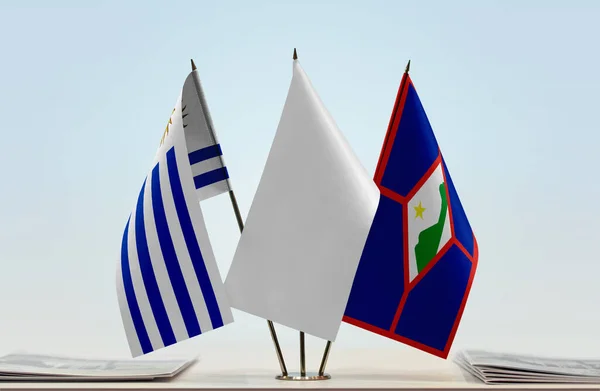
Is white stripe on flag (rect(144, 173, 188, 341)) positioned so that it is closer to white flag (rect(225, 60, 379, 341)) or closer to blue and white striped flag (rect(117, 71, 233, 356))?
blue and white striped flag (rect(117, 71, 233, 356))

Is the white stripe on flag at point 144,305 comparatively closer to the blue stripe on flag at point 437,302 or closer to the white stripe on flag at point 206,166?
the white stripe on flag at point 206,166

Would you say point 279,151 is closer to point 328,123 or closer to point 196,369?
point 328,123

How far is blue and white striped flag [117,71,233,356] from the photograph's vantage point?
4.78ft

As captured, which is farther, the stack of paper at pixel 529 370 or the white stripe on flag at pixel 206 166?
the white stripe on flag at pixel 206 166

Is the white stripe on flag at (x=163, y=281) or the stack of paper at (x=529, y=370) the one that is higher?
the white stripe on flag at (x=163, y=281)

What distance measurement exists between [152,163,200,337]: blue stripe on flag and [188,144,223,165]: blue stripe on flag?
119 millimetres

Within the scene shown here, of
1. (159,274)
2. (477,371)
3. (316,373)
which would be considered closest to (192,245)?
(159,274)

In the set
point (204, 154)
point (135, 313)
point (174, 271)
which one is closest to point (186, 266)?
point (174, 271)

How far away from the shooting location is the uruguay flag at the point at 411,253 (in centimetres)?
149

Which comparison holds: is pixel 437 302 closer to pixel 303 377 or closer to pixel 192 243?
pixel 303 377

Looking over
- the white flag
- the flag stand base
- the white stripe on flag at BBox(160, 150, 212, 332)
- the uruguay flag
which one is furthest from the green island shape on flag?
the white stripe on flag at BBox(160, 150, 212, 332)

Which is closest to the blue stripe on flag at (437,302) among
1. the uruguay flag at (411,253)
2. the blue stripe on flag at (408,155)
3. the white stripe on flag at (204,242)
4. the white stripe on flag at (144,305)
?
the uruguay flag at (411,253)

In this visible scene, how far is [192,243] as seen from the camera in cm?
146

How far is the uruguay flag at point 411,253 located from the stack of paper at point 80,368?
35 cm
